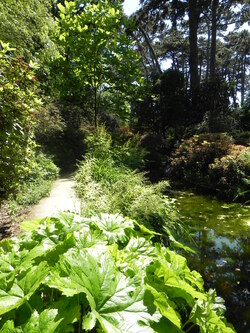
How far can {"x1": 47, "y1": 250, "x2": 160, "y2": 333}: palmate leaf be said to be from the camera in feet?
3.16

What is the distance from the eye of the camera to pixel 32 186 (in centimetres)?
637

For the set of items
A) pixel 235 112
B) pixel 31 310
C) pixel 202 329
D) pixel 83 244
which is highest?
pixel 235 112

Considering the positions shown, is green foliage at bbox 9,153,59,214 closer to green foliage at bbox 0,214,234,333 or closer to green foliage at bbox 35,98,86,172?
green foliage at bbox 0,214,234,333

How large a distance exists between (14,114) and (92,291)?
2.94 metres

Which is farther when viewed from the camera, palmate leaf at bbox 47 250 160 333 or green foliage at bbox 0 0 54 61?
green foliage at bbox 0 0 54 61

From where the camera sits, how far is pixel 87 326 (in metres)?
0.92

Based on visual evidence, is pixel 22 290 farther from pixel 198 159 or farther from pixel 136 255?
pixel 198 159

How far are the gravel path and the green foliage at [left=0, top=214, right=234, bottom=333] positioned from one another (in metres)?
2.93

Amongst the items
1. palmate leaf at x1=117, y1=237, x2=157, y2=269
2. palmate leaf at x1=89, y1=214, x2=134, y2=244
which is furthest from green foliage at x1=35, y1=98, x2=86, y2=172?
palmate leaf at x1=117, y1=237, x2=157, y2=269

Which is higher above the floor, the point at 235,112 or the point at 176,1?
the point at 176,1

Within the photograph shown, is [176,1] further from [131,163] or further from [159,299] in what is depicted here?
[159,299]

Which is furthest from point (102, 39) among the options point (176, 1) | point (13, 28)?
point (176, 1)

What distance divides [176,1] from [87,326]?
711 inches

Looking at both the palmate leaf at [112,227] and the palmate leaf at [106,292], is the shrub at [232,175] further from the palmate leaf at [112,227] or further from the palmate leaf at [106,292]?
the palmate leaf at [106,292]
